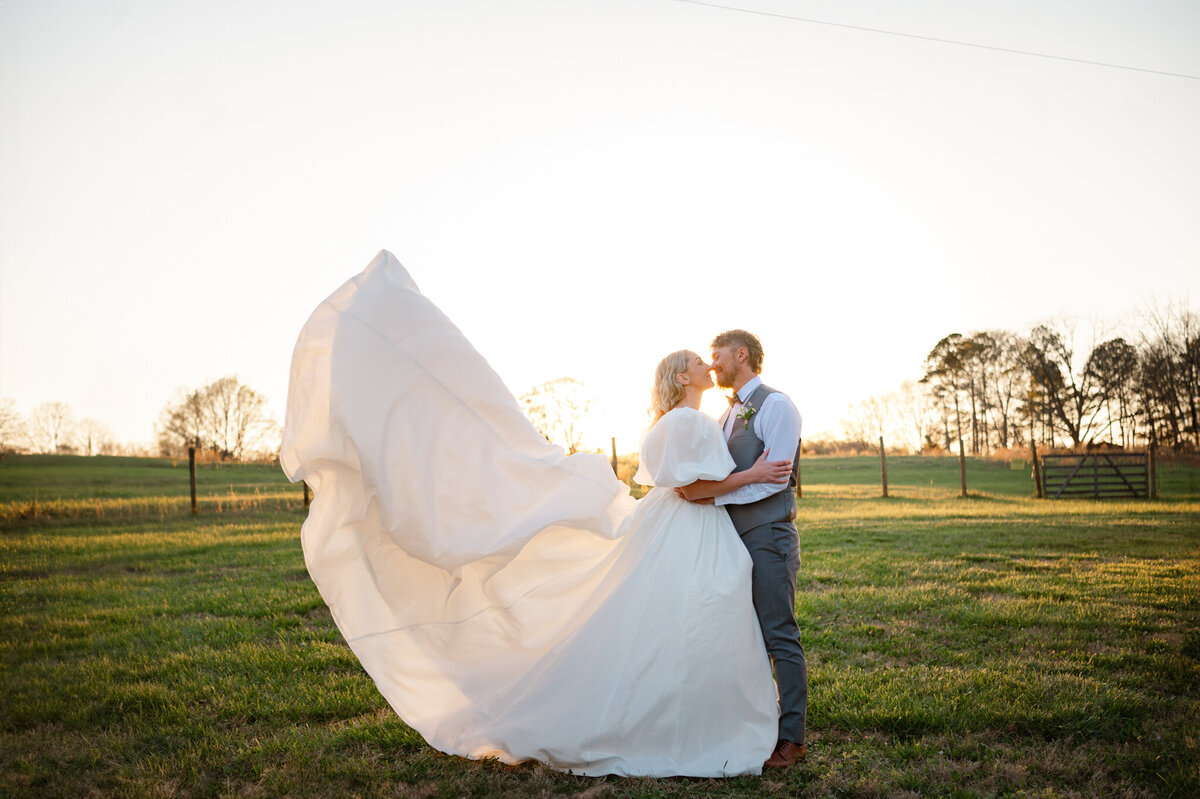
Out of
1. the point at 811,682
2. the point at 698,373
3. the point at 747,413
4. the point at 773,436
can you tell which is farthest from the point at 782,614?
the point at 811,682

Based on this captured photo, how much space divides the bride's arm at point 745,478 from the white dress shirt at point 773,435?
0.16ft

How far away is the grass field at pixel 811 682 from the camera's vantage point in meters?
3.92

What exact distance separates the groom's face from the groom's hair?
0.19ft

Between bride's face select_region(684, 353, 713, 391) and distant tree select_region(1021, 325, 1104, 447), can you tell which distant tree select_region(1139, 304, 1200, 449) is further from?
bride's face select_region(684, 353, 713, 391)

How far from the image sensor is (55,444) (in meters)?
51.2

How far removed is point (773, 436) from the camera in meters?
4.33

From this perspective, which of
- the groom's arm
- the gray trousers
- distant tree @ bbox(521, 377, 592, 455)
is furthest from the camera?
distant tree @ bbox(521, 377, 592, 455)

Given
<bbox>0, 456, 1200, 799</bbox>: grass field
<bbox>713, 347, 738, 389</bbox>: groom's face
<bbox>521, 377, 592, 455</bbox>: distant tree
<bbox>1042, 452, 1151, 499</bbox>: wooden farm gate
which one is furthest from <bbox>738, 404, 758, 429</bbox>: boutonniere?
<bbox>521, 377, 592, 455</bbox>: distant tree

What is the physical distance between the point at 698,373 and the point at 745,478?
0.79 metres

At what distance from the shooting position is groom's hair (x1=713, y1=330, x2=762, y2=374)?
4641 millimetres

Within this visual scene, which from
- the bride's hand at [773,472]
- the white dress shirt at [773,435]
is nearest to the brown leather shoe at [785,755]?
the white dress shirt at [773,435]

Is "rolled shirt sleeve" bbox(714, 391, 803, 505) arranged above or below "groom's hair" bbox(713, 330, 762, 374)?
below

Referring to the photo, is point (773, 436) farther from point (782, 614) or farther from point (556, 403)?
point (556, 403)

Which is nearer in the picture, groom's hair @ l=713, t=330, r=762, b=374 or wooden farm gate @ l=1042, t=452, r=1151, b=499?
groom's hair @ l=713, t=330, r=762, b=374
